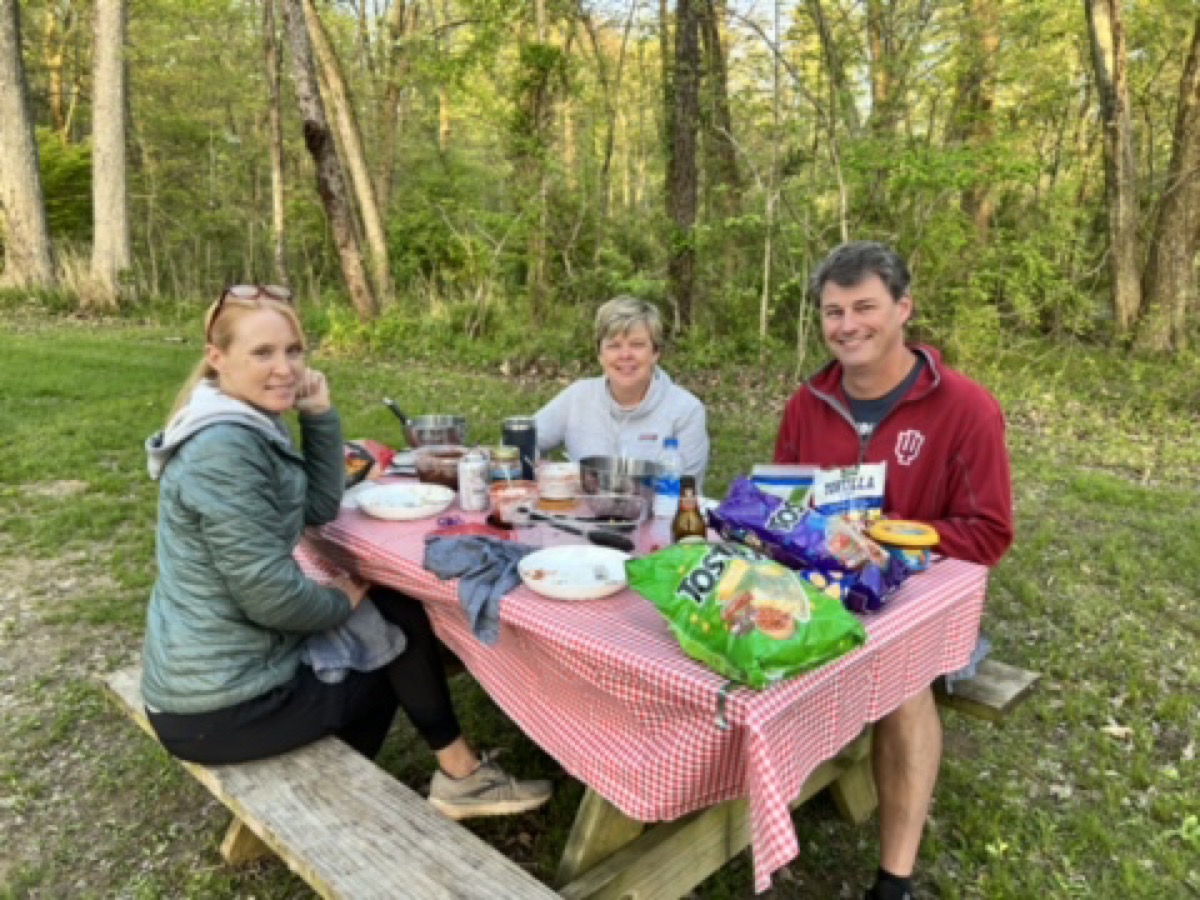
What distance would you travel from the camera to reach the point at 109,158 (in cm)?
1238

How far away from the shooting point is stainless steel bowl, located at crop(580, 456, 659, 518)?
2332 millimetres

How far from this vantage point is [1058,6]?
8.98 meters

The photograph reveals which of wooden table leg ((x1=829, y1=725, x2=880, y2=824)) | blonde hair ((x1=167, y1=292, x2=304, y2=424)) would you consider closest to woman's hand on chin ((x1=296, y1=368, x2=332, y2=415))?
blonde hair ((x1=167, y1=292, x2=304, y2=424))

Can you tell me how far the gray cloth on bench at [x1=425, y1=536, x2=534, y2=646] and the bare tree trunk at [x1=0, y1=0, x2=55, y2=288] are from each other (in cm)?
1342

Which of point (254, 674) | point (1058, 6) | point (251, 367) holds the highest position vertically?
point (1058, 6)

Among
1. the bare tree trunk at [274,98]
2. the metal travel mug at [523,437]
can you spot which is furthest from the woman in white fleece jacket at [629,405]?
the bare tree trunk at [274,98]

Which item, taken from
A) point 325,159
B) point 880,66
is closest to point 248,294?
point 880,66

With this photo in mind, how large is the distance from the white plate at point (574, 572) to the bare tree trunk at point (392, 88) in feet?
42.5

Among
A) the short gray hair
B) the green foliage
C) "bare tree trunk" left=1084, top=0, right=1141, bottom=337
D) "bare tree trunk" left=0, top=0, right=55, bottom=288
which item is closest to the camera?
the short gray hair

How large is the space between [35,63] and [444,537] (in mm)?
21914

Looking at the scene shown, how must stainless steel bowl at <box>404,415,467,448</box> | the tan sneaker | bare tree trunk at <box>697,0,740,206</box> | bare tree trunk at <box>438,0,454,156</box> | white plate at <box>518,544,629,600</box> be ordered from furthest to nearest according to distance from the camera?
bare tree trunk at <box>438,0,454,156</box>
bare tree trunk at <box>697,0,740,206</box>
stainless steel bowl at <box>404,415,467,448</box>
the tan sneaker
white plate at <box>518,544,629,600</box>

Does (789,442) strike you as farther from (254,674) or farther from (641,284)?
(641,284)

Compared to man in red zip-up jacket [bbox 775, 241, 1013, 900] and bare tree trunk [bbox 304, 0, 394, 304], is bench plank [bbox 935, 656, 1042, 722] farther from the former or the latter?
bare tree trunk [bbox 304, 0, 394, 304]

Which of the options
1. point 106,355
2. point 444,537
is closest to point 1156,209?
point 444,537
